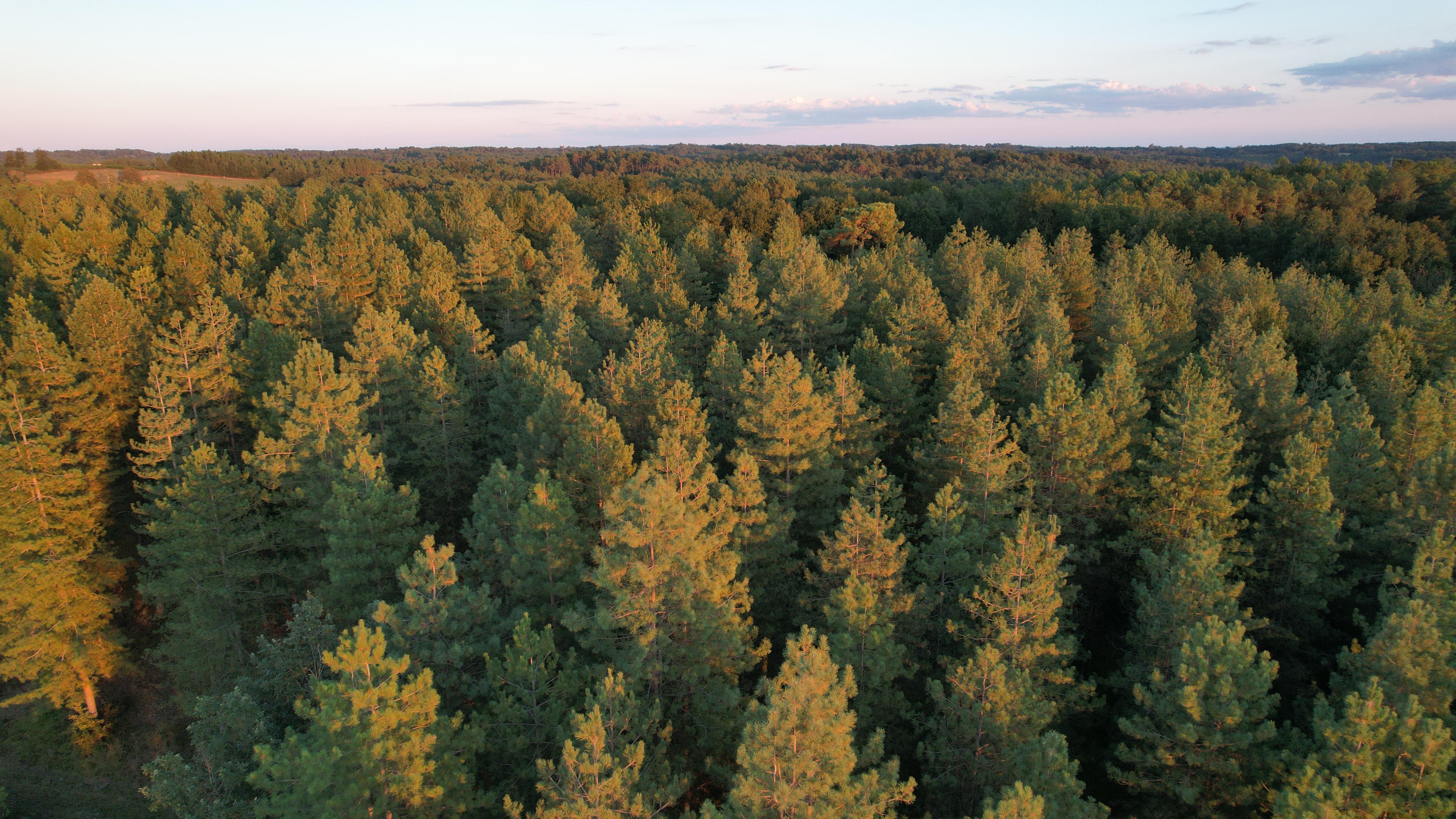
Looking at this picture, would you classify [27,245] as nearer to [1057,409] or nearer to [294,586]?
[294,586]

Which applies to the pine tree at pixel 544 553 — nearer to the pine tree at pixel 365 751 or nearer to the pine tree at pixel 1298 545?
the pine tree at pixel 365 751

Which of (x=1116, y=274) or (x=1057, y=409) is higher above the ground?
(x=1116, y=274)

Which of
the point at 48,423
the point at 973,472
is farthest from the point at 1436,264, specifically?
the point at 48,423

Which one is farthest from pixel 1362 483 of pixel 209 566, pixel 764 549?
pixel 209 566

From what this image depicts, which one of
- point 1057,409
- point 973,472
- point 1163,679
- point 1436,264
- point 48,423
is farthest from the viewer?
point 1436,264

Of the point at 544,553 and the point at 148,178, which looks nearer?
the point at 544,553

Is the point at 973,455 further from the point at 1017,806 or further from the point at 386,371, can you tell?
the point at 386,371
